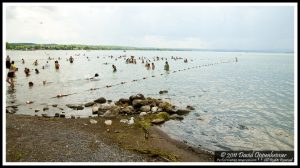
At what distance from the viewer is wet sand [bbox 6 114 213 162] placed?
44.0ft

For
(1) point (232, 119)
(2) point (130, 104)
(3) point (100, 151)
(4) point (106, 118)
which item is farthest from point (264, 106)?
(3) point (100, 151)

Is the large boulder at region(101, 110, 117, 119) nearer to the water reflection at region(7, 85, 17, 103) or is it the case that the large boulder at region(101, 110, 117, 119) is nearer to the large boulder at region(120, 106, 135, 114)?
the large boulder at region(120, 106, 135, 114)

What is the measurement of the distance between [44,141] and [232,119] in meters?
15.4

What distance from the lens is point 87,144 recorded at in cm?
1488

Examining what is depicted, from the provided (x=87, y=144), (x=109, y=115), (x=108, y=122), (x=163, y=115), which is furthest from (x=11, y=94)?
(x=87, y=144)

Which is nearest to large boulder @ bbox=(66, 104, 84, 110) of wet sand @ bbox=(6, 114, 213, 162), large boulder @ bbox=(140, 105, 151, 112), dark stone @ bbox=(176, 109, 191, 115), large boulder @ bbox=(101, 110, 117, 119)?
large boulder @ bbox=(101, 110, 117, 119)

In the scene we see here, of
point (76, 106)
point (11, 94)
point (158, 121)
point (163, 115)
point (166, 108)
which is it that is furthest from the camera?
point (11, 94)

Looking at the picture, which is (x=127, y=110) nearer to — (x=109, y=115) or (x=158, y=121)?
(x=109, y=115)

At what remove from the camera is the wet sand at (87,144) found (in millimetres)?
13406

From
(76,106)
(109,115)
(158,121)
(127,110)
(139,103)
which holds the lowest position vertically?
(158,121)

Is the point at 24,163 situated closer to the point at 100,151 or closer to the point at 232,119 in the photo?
the point at 100,151

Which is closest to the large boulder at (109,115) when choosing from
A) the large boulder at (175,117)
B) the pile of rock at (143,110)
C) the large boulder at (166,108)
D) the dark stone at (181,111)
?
the pile of rock at (143,110)

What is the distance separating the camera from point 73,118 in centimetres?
2103

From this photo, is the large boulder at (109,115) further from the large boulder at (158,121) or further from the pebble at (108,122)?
the large boulder at (158,121)
